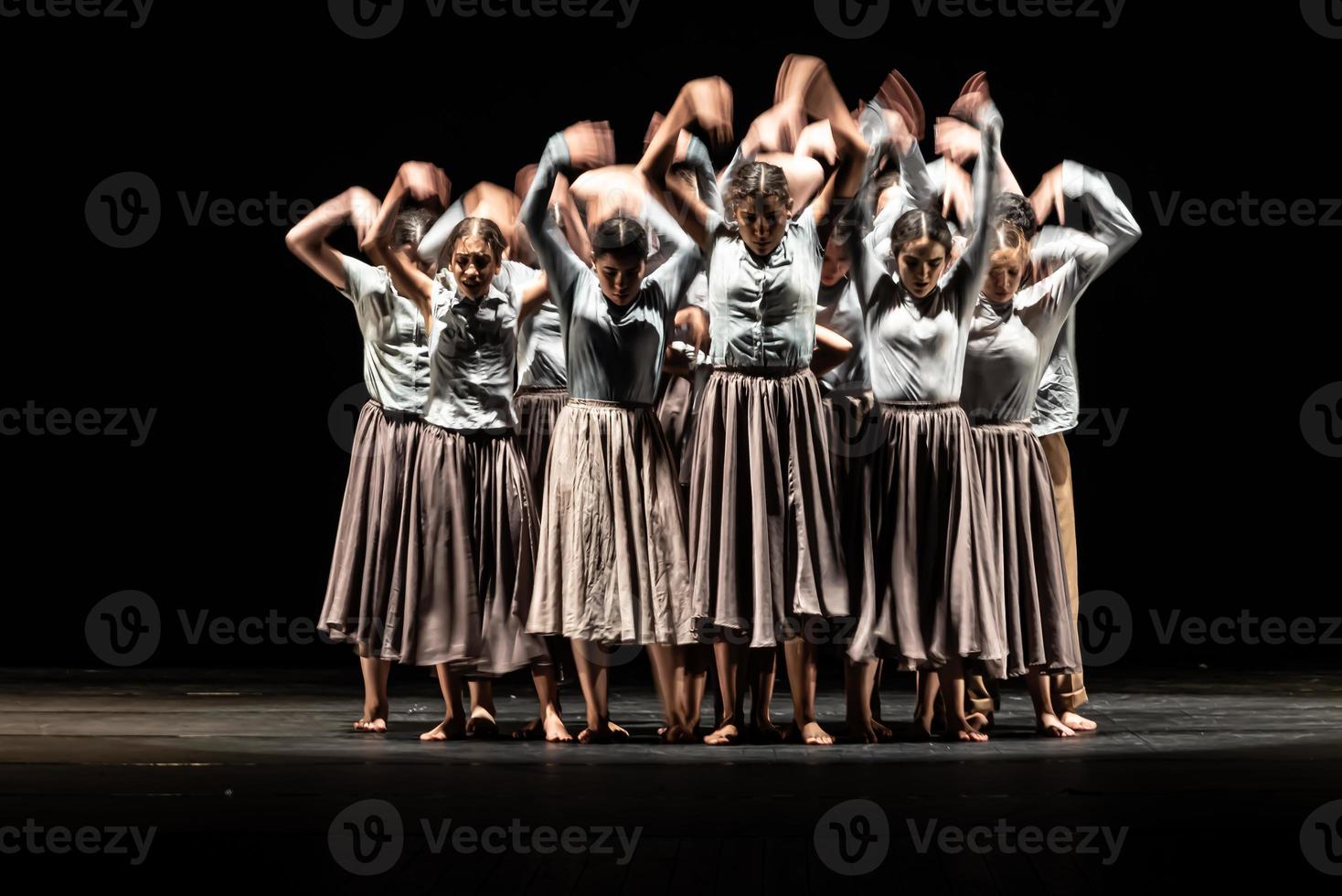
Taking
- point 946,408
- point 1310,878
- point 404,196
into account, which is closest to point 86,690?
point 404,196

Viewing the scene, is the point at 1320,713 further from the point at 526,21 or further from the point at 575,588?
the point at 526,21

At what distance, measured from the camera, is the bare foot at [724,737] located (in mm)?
5285

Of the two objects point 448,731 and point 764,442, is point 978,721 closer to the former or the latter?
point 764,442

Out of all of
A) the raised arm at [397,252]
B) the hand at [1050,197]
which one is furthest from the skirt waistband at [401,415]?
the hand at [1050,197]

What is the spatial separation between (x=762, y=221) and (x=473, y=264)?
2.58 feet

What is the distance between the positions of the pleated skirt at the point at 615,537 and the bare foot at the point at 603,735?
0.87ft

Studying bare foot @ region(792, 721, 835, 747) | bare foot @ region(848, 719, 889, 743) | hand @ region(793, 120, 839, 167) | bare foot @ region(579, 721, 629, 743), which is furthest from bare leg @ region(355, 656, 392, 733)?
hand @ region(793, 120, 839, 167)

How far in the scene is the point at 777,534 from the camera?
5254 mm

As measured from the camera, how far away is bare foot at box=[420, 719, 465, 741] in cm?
547

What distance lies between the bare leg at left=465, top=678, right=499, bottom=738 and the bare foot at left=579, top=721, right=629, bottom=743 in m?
0.29

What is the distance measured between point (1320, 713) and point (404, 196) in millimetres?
2953

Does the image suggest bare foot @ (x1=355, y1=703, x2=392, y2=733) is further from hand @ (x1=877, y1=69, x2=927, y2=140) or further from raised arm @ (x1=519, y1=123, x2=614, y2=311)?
hand @ (x1=877, y1=69, x2=927, y2=140)

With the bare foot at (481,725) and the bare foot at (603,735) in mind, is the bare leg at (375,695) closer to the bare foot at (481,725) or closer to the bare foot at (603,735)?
the bare foot at (481,725)

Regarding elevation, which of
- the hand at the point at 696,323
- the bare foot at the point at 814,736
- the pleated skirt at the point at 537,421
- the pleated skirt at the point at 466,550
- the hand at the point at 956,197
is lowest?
the bare foot at the point at 814,736
